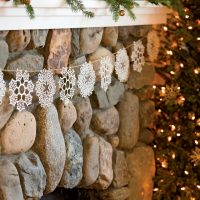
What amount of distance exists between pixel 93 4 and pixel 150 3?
45cm

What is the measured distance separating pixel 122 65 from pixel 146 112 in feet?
1.30

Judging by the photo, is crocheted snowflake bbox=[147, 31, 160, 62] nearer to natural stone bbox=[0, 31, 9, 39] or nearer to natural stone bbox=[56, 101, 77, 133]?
natural stone bbox=[56, 101, 77, 133]

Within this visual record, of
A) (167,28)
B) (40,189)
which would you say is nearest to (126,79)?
(167,28)

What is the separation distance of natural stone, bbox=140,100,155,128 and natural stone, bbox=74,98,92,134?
1.64 ft

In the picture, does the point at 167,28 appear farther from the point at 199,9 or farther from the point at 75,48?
the point at 75,48

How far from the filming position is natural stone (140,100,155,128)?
114 inches

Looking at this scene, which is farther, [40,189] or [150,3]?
[150,3]

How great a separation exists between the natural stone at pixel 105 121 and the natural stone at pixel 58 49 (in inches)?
16.0

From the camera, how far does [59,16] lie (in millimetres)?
2107

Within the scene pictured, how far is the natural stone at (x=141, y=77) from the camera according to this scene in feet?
9.14

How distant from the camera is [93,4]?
223 cm

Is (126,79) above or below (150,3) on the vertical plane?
below

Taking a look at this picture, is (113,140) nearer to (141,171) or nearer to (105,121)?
(105,121)

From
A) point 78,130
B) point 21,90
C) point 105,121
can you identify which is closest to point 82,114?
point 78,130
